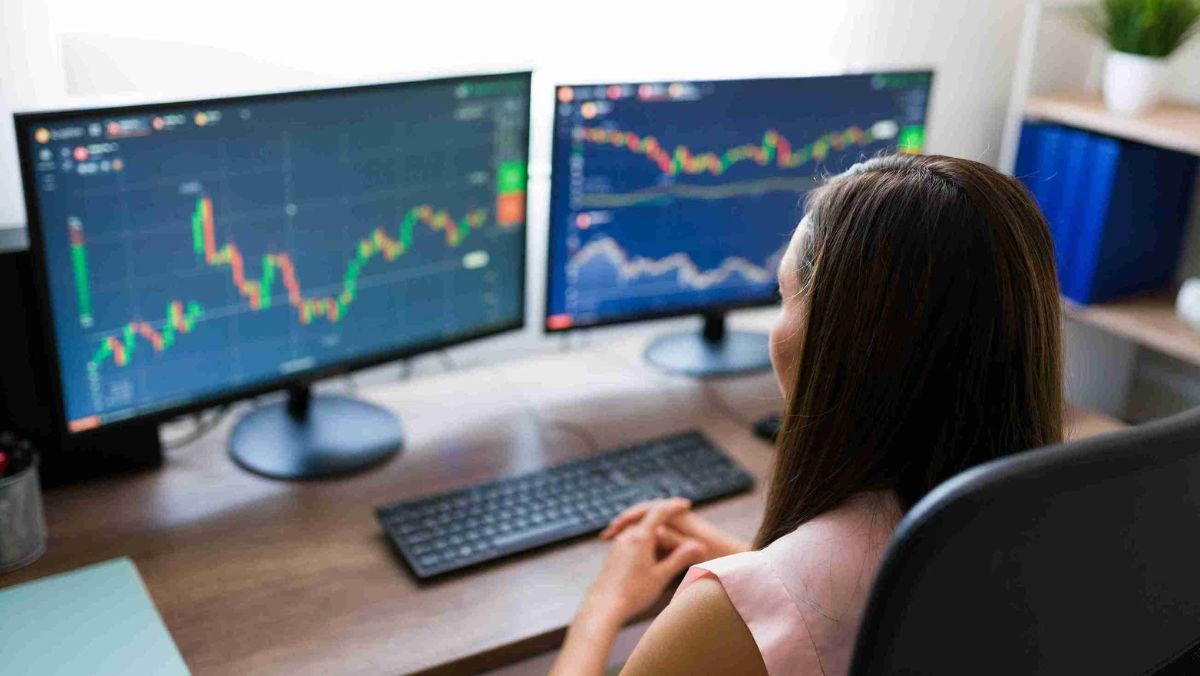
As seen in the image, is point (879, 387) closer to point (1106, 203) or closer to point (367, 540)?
point (367, 540)

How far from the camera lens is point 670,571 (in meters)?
1.32

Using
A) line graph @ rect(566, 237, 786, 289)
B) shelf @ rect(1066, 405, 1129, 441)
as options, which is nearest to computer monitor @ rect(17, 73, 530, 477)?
line graph @ rect(566, 237, 786, 289)

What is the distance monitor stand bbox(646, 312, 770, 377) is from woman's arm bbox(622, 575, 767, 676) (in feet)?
3.04

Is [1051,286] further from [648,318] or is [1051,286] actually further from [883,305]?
[648,318]

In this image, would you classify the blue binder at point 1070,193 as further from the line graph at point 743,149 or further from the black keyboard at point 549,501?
the black keyboard at point 549,501

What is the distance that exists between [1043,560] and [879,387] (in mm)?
247

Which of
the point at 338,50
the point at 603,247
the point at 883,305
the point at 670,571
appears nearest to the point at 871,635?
the point at 883,305

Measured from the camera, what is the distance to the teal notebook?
44.0 inches

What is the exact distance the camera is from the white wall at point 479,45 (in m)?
1.50

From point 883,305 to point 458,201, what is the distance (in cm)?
80

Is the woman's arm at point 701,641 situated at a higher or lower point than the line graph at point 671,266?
lower

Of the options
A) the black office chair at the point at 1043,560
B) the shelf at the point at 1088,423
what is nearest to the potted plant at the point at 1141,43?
the shelf at the point at 1088,423

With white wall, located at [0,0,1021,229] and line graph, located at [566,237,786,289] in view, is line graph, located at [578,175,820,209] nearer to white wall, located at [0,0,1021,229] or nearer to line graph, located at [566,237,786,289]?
line graph, located at [566,237,786,289]

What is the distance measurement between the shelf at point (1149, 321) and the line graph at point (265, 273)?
108cm
